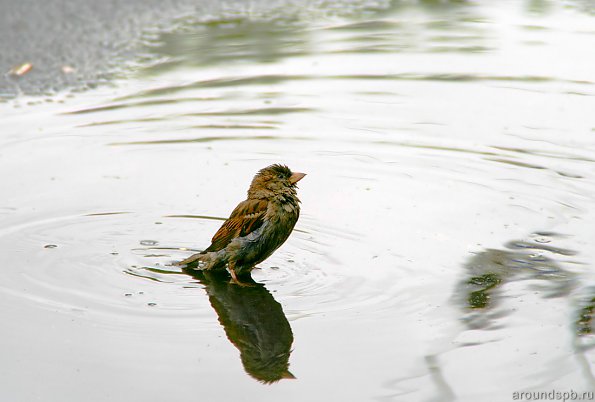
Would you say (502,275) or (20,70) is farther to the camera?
(20,70)

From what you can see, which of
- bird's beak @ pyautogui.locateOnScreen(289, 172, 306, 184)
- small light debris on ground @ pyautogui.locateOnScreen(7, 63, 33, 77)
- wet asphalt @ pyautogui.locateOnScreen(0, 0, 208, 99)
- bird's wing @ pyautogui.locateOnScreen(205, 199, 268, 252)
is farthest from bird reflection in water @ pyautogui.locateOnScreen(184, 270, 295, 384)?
small light debris on ground @ pyautogui.locateOnScreen(7, 63, 33, 77)

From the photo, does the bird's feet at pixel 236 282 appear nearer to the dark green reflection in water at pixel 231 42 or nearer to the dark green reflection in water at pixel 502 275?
the dark green reflection in water at pixel 502 275

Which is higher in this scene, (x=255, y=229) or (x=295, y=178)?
(x=295, y=178)

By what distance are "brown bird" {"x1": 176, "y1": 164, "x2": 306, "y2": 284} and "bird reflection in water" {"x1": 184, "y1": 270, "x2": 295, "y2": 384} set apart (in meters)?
0.11

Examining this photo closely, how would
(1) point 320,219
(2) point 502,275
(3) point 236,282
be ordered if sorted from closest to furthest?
(2) point 502,275 → (3) point 236,282 → (1) point 320,219

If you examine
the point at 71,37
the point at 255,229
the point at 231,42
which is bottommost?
the point at 255,229

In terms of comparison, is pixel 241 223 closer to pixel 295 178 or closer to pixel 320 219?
pixel 295 178

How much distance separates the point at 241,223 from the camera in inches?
244

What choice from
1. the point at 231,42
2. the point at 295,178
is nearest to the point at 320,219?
the point at 295,178

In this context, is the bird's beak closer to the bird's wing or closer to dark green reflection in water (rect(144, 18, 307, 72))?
the bird's wing

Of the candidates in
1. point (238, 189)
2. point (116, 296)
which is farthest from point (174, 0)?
point (116, 296)

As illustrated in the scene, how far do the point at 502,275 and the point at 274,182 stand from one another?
1534 millimetres

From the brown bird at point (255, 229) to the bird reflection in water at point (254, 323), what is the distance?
0.11 metres

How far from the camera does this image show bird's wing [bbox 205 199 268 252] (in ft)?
20.2
